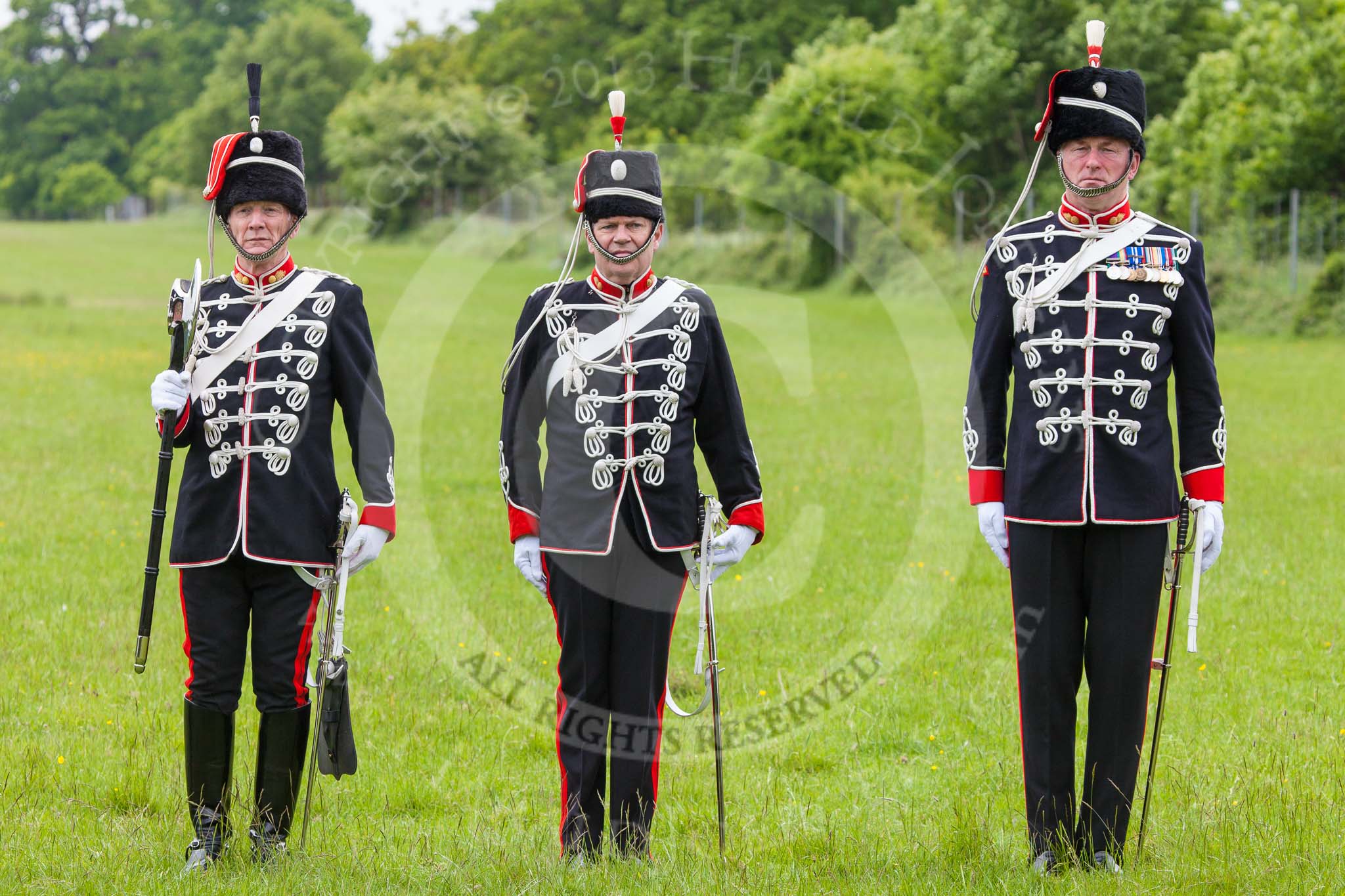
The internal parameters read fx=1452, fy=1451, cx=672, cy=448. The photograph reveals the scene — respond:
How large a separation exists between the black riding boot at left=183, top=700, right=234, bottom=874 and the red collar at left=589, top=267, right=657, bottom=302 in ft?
5.85

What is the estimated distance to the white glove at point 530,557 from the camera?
4594 millimetres

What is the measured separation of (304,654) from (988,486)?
2233 mm

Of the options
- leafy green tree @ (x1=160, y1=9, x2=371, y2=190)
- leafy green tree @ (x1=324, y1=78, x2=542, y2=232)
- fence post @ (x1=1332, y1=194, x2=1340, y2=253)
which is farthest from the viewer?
leafy green tree @ (x1=160, y1=9, x2=371, y2=190)

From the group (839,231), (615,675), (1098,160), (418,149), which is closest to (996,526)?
(1098,160)

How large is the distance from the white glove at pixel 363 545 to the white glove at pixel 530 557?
431 mm

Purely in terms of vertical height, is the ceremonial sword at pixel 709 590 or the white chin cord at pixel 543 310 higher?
the white chin cord at pixel 543 310

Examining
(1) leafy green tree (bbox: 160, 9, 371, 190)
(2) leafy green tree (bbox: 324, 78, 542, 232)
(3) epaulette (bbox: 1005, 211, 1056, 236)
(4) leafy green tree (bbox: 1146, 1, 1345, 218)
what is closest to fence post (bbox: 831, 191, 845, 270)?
(4) leafy green tree (bbox: 1146, 1, 1345, 218)

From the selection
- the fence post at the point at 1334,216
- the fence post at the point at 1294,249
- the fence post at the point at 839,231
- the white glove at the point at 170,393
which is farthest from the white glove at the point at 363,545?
the fence post at the point at 839,231

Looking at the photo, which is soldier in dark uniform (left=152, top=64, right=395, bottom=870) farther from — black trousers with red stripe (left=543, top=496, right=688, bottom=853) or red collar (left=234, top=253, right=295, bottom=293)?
black trousers with red stripe (left=543, top=496, right=688, bottom=853)

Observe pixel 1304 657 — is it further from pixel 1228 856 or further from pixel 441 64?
pixel 441 64

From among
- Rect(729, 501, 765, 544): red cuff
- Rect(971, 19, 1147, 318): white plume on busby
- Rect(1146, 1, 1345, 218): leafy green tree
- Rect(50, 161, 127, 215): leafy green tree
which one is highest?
Rect(50, 161, 127, 215): leafy green tree

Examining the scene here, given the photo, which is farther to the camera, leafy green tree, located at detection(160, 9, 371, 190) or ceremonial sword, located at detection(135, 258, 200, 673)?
leafy green tree, located at detection(160, 9, 371, 190)

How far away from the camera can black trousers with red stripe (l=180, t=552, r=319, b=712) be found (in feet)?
14.8

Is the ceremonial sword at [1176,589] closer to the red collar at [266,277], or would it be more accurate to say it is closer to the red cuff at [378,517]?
the red cuff at [378,517]
